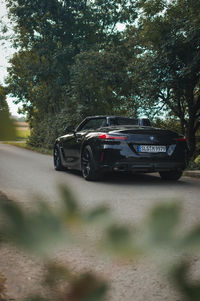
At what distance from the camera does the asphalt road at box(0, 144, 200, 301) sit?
1.62 ft

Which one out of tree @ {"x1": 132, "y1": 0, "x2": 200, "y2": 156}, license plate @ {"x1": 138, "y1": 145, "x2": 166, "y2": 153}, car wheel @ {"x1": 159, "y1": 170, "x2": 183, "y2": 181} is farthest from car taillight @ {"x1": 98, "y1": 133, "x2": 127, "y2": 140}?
tree @ {"x1": 132, "y1": 0, "x2": 200, "y2": 156}

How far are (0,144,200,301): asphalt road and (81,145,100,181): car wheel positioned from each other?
0.20m

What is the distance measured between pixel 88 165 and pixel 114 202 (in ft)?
23.9

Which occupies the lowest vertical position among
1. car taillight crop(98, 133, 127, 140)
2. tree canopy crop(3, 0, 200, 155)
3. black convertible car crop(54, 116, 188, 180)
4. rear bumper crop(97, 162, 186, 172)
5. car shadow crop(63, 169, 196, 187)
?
car shadow crop(63, 169, 196, 187)

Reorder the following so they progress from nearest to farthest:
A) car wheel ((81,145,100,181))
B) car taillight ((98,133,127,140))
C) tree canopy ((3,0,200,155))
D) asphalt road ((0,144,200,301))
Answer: asphalt road ((0,144,200,301)) → car taillight ((98,133,127,140)) → car wheel ((81,145,100,181)) → tree canopy ((3,0,200,155))

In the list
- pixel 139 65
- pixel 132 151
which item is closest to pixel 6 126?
pixel 132 151

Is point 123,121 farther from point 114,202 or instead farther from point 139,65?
point 114,202

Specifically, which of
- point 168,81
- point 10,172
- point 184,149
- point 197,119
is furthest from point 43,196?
point 197,119

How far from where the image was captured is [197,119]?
53.7 feet

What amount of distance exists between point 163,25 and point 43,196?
13.4 meters

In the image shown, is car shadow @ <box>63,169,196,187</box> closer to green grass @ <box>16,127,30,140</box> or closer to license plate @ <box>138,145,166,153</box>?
license plate @ <box>138,145,166,153</box>

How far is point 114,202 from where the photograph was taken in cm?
59

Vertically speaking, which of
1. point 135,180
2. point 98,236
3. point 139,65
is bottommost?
point 135,180

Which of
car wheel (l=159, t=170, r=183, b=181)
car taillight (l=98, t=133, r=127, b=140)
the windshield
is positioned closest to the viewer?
car taillight (l=98, t=133, r=127, b=140)
